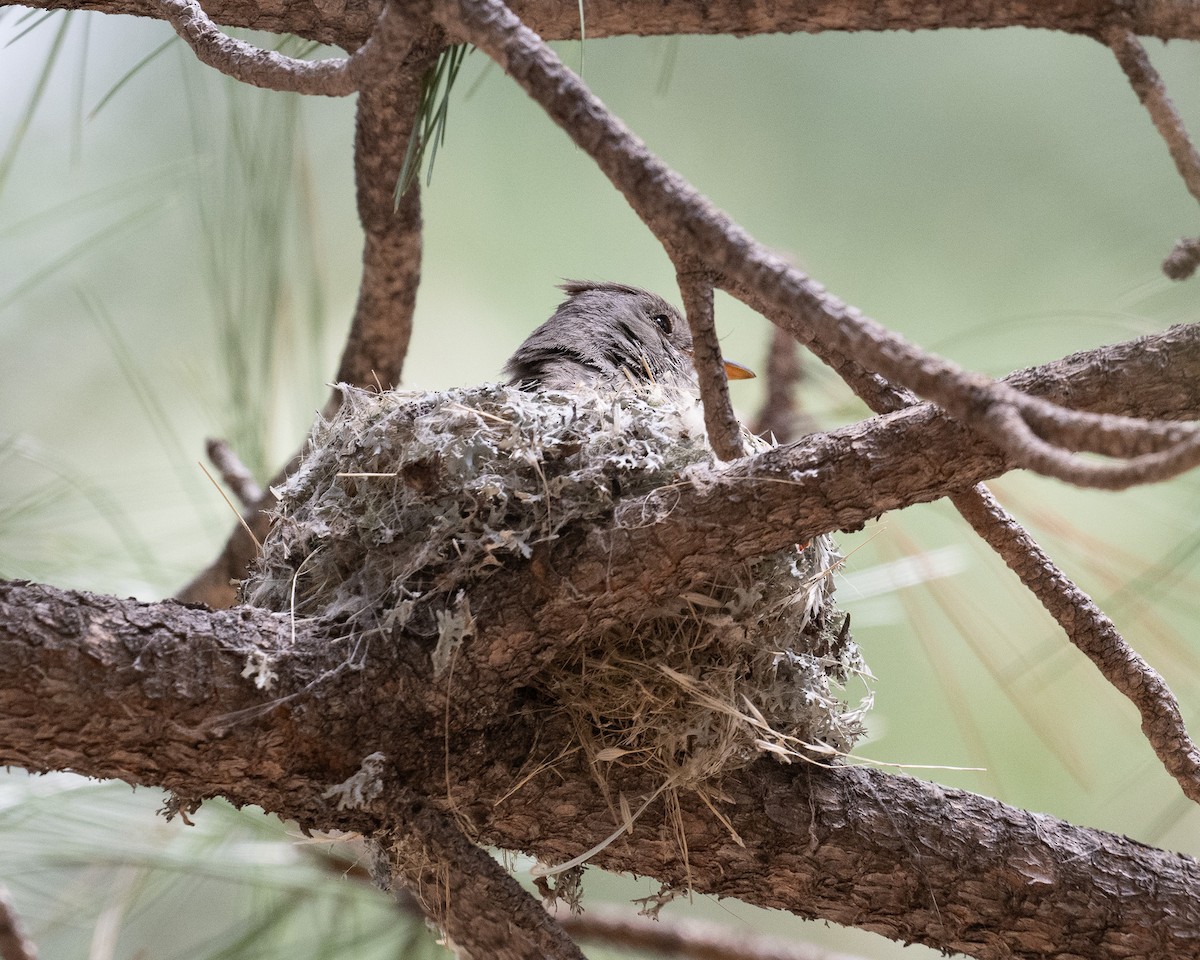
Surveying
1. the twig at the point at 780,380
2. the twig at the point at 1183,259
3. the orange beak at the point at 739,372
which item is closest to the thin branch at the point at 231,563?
the orange beak at the point at 739,372

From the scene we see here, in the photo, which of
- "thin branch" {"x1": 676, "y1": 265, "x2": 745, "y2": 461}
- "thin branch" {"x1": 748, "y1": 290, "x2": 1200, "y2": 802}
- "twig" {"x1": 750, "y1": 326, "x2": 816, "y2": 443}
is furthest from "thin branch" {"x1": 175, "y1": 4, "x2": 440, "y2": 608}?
"twig" {"x1": 750, "y1": 326, "x2": 816, "y2": 443}

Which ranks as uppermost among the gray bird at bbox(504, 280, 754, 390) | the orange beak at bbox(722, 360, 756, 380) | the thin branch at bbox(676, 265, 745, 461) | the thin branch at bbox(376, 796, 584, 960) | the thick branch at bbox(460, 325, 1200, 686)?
the gray bird at bbox(504, 280, 754, 390)

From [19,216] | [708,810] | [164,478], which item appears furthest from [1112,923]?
[19,216]

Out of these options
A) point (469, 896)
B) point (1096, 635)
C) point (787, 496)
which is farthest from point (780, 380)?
point (469, 896)

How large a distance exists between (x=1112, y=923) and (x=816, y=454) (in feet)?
3.57

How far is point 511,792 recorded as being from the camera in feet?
6.91

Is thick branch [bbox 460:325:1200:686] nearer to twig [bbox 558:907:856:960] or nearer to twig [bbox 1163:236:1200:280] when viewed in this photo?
twig [bbox 1163:236:1200:280]

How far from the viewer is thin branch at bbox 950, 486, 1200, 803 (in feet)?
6.97

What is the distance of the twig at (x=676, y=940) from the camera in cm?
348

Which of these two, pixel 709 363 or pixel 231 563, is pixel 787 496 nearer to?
pixel 709 363

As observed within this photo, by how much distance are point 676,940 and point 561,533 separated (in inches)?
77.6

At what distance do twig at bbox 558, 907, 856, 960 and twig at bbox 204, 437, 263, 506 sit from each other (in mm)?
1610

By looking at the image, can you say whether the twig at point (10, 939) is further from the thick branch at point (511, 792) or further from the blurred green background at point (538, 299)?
the thick branch at point (511, 792)

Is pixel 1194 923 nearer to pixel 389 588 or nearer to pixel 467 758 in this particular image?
pixel 467 758
